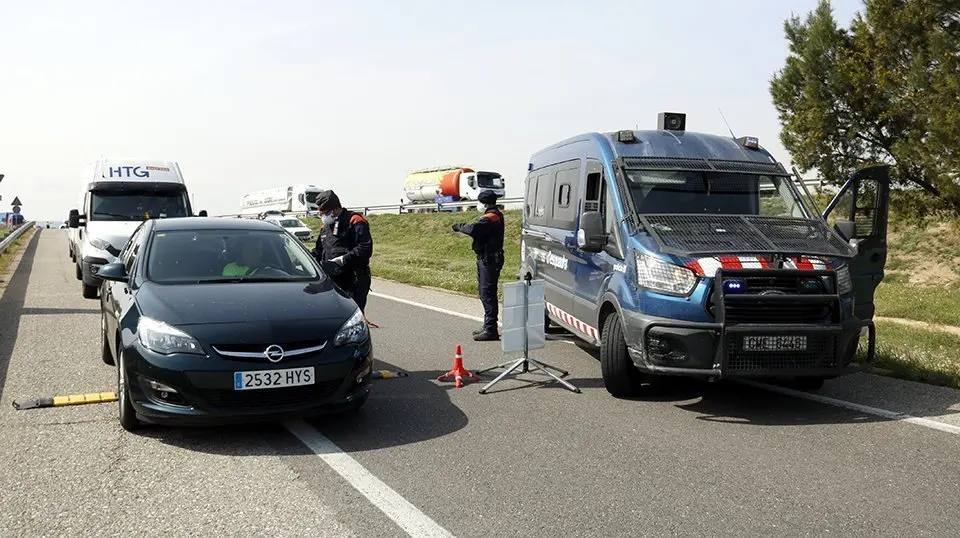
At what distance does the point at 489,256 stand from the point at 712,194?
3.25 m

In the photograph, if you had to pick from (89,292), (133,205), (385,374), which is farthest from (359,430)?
(133,205)

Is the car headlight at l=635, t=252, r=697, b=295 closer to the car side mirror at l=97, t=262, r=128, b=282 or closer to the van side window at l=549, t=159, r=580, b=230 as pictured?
the van side window at l=549, t=159, r=580, b=230

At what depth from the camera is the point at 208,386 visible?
527 centimetres

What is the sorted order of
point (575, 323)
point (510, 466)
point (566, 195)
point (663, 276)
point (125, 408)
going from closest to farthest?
point (510, 466) → point (125, 408) → point (663, 276) → point (575, 323) → point (566, 195)

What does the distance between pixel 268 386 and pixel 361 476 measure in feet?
3.28

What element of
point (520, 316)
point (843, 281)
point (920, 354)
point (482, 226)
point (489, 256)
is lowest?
point (920, 354)

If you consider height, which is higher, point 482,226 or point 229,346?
point 482,226

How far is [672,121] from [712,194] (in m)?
1.35

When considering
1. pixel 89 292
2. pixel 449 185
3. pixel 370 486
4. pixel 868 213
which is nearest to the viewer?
pixel 370 486

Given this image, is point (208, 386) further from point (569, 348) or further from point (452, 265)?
point (452, 265)

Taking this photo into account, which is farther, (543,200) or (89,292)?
(89,292)

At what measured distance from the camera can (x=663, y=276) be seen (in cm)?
632

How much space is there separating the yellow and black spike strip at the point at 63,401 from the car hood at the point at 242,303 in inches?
40.2

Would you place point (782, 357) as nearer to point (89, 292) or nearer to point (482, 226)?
point (482, 226)
